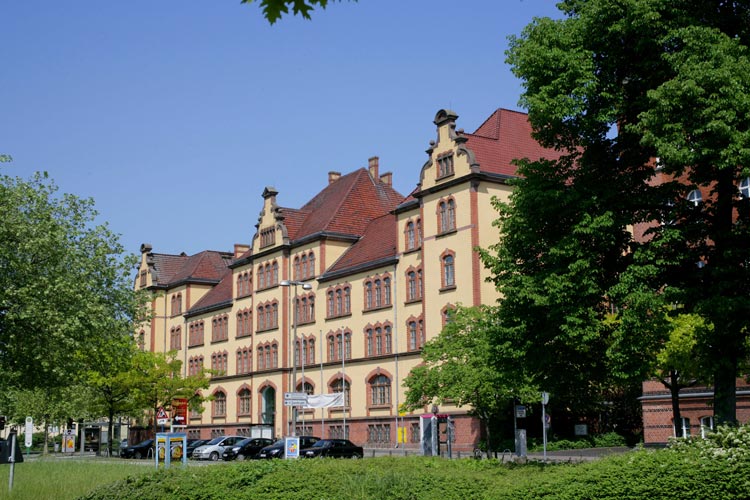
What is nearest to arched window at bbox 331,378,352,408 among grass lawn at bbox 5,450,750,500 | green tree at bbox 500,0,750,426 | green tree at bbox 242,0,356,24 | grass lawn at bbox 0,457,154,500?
grass lawn at bbox 0,457,154,500

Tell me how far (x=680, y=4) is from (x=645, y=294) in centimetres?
764

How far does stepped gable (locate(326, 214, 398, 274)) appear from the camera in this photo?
198 ft

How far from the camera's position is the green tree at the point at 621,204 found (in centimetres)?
2312

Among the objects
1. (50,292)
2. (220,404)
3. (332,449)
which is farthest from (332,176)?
(50,292)

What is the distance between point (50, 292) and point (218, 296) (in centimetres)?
4931

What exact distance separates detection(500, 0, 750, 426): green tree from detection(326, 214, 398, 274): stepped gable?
32.7 metres

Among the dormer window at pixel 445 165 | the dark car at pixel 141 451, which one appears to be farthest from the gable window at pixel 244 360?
the dormer window at pixel 445 165

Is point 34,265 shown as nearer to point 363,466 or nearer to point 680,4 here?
point 363,466

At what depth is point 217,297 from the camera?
80.8 metres

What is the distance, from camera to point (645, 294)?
23562 mm

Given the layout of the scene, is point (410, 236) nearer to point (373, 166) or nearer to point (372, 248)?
point (372, 248)

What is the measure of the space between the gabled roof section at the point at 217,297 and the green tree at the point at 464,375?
36371 millimetres

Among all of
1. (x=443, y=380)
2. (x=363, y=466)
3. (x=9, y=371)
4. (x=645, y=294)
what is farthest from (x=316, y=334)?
(x=363, y=466)

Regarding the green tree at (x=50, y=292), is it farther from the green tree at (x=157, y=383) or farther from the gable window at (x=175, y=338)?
the gable window at (x=175, y=338)
